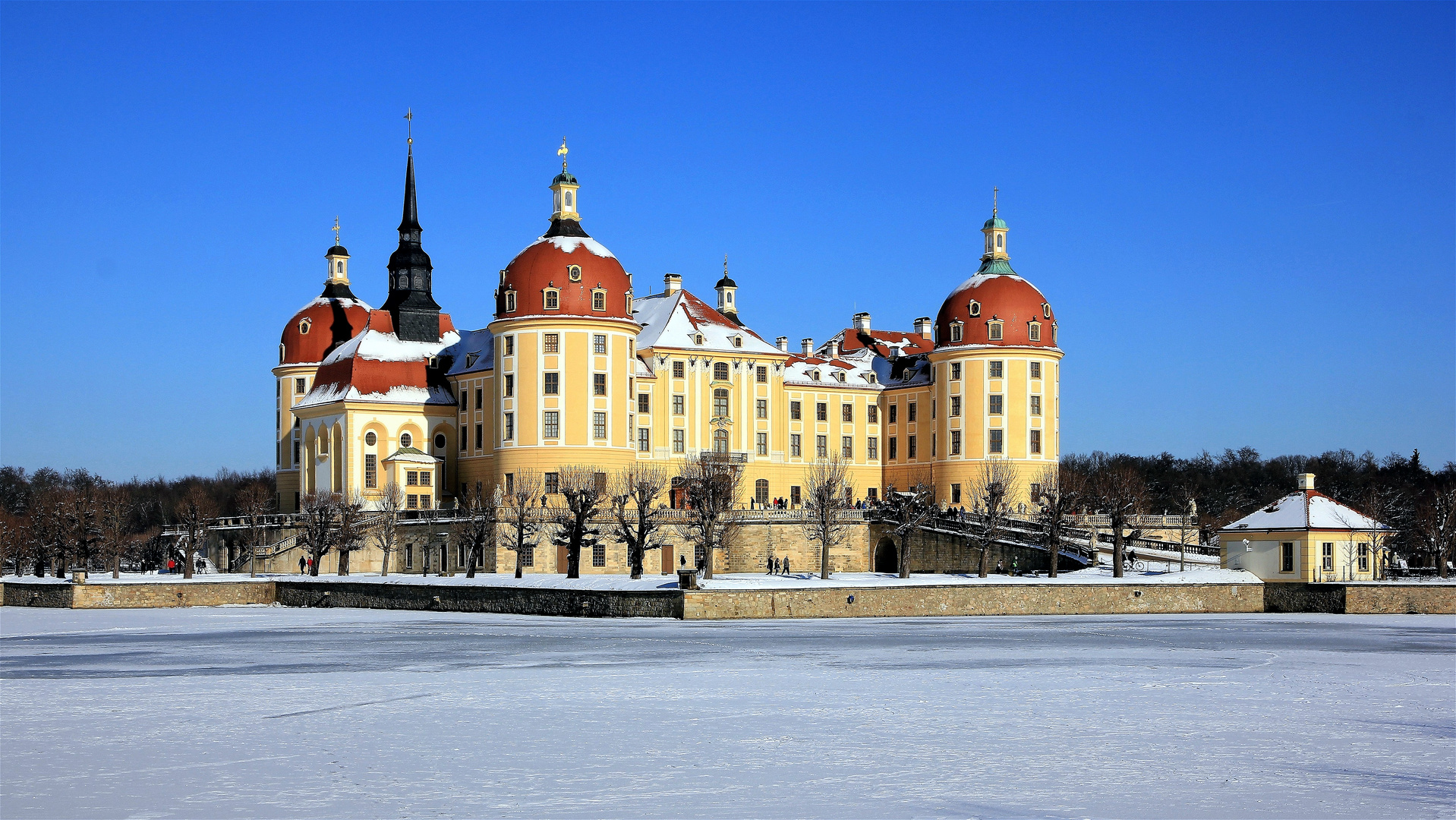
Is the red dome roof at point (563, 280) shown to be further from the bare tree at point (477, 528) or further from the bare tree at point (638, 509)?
the bare tree at point (477, 528)

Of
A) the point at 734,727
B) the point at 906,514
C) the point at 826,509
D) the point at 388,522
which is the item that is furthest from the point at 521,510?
the point at 734,727

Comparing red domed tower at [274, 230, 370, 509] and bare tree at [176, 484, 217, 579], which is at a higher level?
red domed tower at [274, 230, 370, 509]

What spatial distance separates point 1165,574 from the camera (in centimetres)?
5247

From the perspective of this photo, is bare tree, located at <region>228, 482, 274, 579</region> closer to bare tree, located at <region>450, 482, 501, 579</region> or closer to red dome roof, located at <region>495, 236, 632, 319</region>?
bare tree, located at <region>450, 482, 501, 579</region>

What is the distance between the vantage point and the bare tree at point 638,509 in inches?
2275

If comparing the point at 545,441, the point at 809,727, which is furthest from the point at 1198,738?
the point at 545,441

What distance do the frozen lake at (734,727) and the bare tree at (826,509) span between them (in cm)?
2488

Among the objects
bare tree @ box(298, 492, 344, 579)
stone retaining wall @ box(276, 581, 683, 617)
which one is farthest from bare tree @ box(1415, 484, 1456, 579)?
bare tree @ box(298, 492, 344, 579)

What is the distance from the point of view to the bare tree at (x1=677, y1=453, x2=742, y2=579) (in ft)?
190

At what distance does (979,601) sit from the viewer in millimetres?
46281

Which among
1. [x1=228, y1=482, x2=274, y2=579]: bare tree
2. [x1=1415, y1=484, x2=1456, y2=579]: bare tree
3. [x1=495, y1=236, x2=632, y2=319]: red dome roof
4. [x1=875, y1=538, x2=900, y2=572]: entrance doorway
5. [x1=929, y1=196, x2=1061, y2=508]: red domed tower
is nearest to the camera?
[x1=1415, y1=484, x2=1456, y2=579]: bare tree

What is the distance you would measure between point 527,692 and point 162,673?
793 cm

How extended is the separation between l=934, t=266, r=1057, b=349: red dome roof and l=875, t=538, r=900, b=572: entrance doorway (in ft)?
42.1

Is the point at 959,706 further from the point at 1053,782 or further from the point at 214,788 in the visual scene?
the point at 214,788
